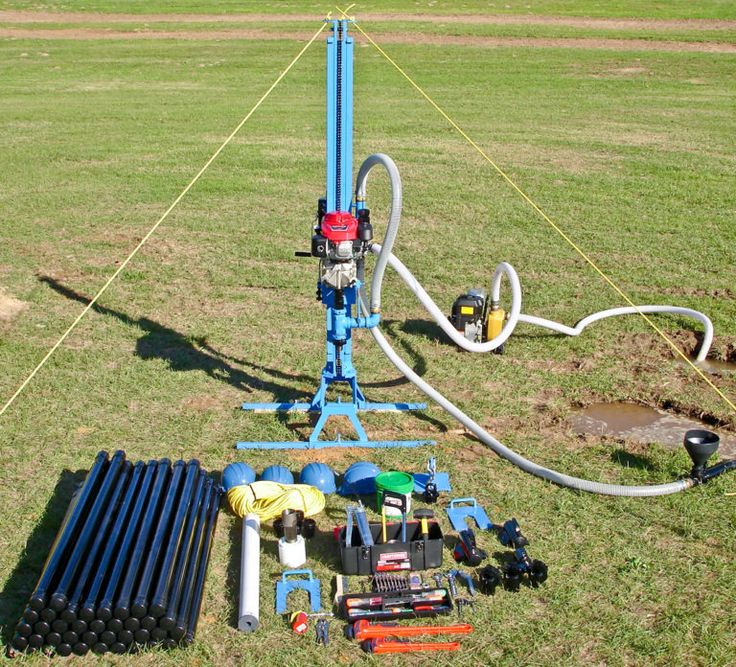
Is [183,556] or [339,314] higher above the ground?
[339,314]

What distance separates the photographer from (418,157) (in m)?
17.1

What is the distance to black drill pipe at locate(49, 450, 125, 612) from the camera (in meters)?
5.15

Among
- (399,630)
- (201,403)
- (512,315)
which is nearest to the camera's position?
(399,630)

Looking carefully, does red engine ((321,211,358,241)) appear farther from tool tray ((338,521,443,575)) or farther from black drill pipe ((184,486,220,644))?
tool tray ((338,521,443,575))

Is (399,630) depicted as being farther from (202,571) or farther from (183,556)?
(183,556)

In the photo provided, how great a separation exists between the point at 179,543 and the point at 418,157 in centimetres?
1240

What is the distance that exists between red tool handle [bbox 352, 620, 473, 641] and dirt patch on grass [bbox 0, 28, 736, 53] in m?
27.5

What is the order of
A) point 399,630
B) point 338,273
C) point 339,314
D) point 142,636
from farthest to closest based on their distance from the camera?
point 339,314 < point 338,273 < point 399,630 < point 142,636

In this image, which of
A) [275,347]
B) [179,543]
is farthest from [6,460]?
[275,347]

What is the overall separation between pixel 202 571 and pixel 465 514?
196 cm

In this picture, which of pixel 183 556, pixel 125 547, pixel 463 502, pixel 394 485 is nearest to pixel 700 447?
pixel 463 502

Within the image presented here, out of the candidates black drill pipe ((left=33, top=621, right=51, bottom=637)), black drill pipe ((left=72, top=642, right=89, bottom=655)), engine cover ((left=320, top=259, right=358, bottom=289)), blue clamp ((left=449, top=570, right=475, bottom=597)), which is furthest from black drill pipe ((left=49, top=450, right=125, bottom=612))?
blue clamp ((left=449, top=570, right=475, bottom=597))

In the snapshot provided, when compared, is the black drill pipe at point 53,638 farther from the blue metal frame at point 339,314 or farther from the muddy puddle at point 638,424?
the muddy puddle at point 638,424

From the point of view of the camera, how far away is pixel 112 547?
570 cm
